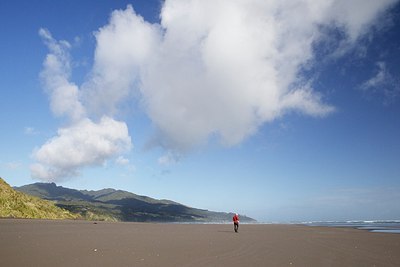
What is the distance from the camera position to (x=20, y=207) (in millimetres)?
44281

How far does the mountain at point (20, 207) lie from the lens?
41.6 m

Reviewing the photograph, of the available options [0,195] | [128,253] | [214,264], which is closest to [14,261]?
[128,253]

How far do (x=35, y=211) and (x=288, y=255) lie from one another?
4563 cm

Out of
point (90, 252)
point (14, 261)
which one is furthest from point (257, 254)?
point (14, 261)

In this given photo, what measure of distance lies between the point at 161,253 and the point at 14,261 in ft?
19.5

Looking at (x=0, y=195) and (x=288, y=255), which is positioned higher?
(x=0, y=195)

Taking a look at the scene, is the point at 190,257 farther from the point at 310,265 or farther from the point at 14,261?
the point at 14,261

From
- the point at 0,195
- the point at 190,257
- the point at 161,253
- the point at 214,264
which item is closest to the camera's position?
the point at 214,264

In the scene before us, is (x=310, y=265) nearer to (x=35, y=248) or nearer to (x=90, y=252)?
(x=90, y=252)

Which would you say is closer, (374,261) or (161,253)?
(374,261)

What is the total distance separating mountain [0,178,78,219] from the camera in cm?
4157

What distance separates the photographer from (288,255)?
553 inches

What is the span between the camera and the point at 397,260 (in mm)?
13180

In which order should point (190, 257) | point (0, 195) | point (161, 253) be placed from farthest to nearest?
point (0, 195)
point (161, 253)
point (190, 257)
